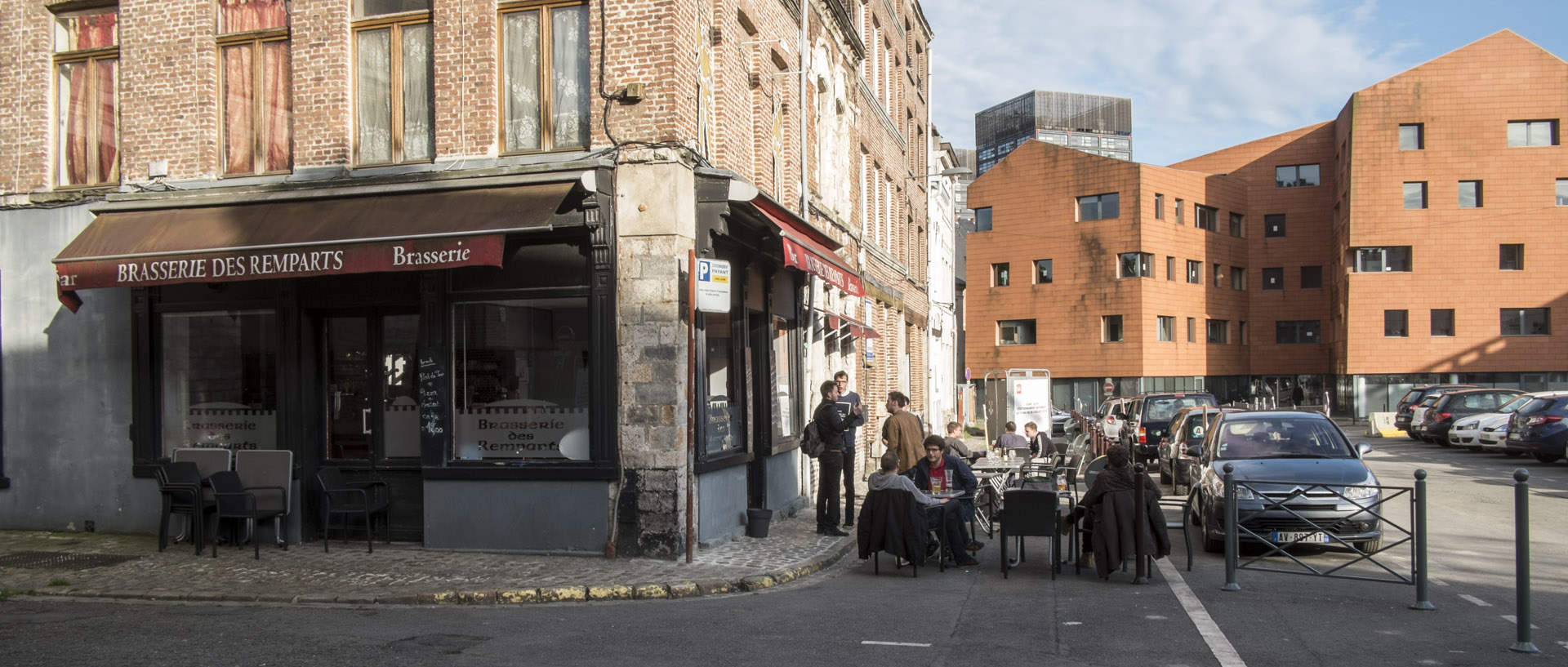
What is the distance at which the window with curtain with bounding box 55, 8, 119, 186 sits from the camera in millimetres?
13086

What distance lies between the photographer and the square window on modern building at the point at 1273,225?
63094 mm

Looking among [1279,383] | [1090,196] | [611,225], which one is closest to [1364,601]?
[611,225]

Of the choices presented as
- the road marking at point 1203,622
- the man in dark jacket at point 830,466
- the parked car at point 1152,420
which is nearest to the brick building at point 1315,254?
the parked car at point 1152,420

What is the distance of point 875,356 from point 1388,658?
1718 centimetres

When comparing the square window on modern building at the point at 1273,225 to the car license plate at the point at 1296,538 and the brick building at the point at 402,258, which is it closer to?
the brick building at the point at 402,258

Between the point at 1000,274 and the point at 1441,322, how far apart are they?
66.4 feet

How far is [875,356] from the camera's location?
23.9m

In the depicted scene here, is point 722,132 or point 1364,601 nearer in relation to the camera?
point 1364,601

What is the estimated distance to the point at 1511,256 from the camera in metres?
53.3

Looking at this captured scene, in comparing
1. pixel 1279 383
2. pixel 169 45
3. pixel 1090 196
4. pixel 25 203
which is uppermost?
pixel 1090 196

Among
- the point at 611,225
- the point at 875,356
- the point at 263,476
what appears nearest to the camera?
the point at 611,225

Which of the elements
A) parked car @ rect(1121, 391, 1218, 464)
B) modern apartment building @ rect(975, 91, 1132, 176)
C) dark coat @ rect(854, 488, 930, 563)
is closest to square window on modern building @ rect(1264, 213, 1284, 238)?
parked car @ rect(1121, 391, 1218, 464)

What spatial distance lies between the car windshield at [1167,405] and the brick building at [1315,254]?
1186 inches

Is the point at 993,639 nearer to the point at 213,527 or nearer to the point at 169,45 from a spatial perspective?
the point at 213,527
